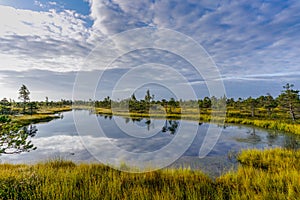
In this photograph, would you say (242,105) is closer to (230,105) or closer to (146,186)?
(230,105)

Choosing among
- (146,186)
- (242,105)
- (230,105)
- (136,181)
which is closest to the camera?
(146,186)

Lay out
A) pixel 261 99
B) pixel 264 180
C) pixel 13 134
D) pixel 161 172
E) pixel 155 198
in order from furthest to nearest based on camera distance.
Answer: pixel 261 99, pixel 161 172, pixel 264 180, pixel 155 198, pixel 13 134

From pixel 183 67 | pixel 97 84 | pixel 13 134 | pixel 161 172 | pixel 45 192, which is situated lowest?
pixel 161 172

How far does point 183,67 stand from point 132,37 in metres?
3.03

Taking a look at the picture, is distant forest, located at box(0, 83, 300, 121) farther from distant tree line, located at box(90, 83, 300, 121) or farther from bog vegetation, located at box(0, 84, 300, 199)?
bog vegetation, located at box(0, 84, 300, 199)

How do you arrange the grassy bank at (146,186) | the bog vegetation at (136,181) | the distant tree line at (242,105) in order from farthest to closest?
1. the distant tree line at (242,105)
2. the grassy bank at (146,186)
3. the bog vegetation at (136,181)

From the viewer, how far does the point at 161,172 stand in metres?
6.23

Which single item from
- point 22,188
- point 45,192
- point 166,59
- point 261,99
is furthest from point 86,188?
point 261,99

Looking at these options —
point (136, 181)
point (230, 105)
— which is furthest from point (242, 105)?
point (136, 181)

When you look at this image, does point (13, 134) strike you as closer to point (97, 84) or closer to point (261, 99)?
point (97, 84)

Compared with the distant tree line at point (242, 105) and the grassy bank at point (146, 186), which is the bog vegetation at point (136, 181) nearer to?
the grassy bank at point (146, 186)

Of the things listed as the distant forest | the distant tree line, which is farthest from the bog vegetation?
the distant forest

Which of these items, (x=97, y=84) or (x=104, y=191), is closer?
(x=104, y=191)

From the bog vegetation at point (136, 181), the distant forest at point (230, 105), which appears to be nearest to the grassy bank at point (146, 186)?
the bog vegetation at point (136, 181)
